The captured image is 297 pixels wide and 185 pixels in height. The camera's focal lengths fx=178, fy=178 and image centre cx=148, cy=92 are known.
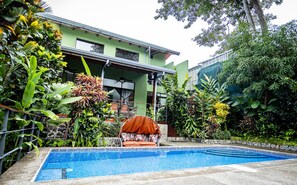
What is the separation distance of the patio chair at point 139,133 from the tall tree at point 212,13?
11.0 m

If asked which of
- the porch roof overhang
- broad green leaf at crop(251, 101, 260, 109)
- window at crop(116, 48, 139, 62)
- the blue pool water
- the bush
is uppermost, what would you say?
window at crop(116, 48, 139, 62)

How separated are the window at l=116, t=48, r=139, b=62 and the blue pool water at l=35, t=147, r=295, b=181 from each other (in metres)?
9.53

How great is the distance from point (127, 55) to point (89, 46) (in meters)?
3.03

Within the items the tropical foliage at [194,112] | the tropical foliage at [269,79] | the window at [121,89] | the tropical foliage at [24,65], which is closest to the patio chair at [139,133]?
the tropical foliage at [194,112]

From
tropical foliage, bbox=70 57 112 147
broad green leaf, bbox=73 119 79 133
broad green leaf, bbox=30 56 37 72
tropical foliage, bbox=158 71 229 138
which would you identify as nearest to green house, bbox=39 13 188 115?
tropical foliage, bbox=158 71 229 138

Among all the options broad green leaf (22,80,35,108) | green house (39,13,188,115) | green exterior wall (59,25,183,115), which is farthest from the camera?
green exterior wall (59,25,183,115)

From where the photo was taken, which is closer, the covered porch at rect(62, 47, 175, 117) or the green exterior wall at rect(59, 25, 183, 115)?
the covered porch at rect(62, 47, 175, 117)

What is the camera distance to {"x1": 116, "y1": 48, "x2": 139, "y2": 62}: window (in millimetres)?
14388

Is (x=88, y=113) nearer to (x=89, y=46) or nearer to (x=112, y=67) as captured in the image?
(x=112, y=67)

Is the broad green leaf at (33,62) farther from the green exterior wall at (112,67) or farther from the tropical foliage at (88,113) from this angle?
the green exterior wall at (112,67)

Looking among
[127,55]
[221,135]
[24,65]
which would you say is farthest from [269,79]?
[127,55]

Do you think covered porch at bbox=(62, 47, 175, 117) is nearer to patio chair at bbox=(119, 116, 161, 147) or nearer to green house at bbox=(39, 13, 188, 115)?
green house at bbox=(39, 13, 188, 115)

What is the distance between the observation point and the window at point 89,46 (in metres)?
13.1

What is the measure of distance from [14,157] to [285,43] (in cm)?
1065
